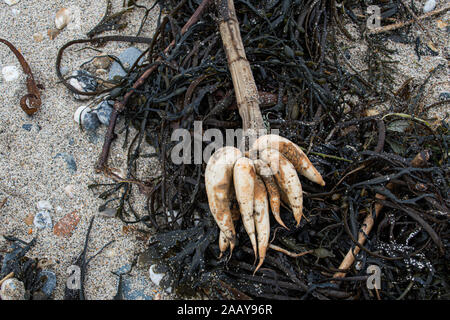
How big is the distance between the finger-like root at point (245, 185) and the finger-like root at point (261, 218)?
0.04m

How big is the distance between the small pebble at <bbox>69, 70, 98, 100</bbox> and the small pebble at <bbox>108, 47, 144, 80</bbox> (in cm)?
14

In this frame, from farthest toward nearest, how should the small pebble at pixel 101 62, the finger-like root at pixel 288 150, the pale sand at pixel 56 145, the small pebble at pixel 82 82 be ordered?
the small pebble at pixel 101 62 → the small pebble at pixel 82 82 → the pale sand at pixel 56 145 → the finger-like root at pixel 288 150

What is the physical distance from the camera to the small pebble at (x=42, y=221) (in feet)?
6.73

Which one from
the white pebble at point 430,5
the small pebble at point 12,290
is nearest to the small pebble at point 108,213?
the small pebble at point 12,290

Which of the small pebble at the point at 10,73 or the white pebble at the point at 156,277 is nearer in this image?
the white pebble at the point at 156,277

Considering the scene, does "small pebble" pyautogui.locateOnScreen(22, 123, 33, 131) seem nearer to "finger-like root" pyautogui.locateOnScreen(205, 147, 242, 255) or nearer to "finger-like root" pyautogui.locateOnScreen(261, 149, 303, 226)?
"finger-like root" pyautogui.locateOnScreen(205, 147, 242, 255)

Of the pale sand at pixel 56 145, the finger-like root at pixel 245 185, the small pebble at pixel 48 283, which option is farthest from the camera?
the pale sand at pixel 56 145

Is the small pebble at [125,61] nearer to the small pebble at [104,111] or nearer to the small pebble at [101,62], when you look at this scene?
the small pebble at [101,62]

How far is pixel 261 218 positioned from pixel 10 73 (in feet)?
7.29

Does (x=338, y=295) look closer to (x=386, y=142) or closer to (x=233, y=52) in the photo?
(x=386, y=142)

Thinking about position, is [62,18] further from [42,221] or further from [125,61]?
[42,221]

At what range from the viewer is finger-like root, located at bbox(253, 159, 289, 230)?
64.6 inches

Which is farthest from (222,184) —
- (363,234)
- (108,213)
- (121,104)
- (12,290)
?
(12,290)

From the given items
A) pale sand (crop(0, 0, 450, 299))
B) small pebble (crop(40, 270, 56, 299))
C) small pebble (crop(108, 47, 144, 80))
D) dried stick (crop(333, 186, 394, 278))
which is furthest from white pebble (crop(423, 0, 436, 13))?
small pebble (crop(40, 270, 56, 299))
